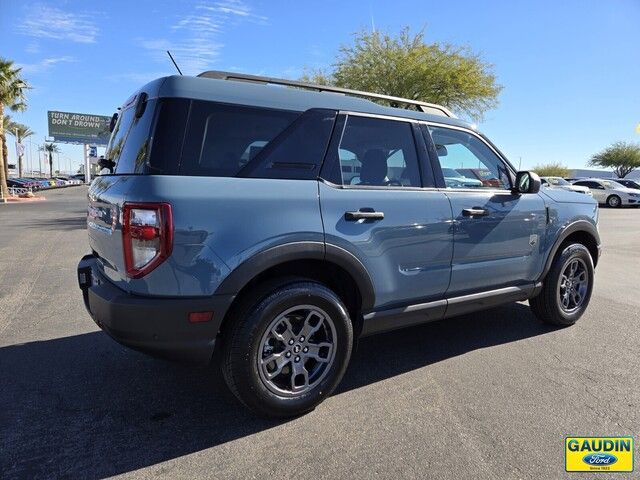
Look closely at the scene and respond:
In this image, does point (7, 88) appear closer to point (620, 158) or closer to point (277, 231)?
point (277, 231)

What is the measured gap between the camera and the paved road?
2.57 metres

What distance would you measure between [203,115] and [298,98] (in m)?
0.67

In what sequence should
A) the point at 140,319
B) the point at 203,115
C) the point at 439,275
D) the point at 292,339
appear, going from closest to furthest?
the point at 140,319
the point at 203,115
the point at 292,339
the point at 439,275

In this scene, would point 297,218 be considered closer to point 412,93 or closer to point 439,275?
point 439,275

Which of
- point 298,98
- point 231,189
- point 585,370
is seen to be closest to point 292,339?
point 231,189

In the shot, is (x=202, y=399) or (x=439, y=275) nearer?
(x=202, y=399)

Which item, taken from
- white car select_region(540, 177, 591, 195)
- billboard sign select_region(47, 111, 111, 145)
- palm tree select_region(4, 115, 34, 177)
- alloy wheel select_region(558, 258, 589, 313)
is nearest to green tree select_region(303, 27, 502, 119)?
white car select_region(540, 177, 591, 195)

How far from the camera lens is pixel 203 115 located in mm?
2822

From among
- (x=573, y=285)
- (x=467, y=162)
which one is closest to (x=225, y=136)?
(x=467, y=162)

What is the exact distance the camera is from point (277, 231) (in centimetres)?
284

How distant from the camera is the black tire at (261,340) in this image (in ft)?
9.16

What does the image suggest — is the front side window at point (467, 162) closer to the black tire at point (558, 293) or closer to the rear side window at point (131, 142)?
the black tire at point (558, 293)

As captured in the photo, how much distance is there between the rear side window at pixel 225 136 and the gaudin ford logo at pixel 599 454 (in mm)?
2489

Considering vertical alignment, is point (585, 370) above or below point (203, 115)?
below
